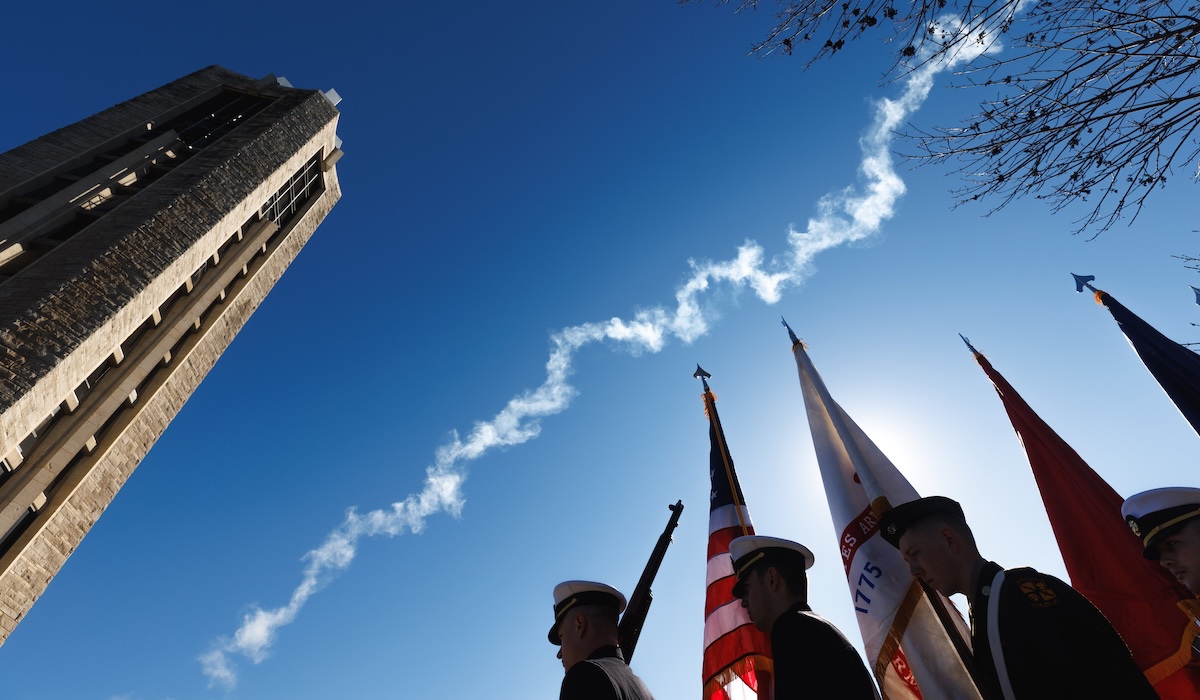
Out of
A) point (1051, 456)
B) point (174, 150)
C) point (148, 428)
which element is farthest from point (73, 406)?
point (1051, 456)

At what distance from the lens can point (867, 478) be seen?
558 centimetres

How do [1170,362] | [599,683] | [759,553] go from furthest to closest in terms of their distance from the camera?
[1170,362], [759,553], [599,683]

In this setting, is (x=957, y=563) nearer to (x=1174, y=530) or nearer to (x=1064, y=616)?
(x=1064, y=616)

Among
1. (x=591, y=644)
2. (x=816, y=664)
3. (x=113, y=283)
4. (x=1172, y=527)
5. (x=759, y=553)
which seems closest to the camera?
(x=816, y=664)

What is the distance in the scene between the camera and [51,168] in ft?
37.0

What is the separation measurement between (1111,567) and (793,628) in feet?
16.0

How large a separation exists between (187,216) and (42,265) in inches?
101

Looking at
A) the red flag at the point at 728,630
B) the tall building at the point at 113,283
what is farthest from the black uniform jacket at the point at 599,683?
the tall building at the point at 113,283

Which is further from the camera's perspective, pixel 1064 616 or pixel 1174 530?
pixel 1174 530

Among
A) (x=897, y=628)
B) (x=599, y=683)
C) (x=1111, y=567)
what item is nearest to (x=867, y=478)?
(x=897, y=628)

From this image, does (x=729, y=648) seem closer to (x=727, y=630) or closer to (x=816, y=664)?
(x=727, y=630)

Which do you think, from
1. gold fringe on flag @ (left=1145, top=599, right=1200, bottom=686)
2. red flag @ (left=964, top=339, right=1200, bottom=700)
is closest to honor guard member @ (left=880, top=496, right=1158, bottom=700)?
gold fringe on flag @ (left=1145, top=599, right=1200, bottom=686)

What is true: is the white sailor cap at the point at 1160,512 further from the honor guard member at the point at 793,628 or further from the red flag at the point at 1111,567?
the red flag at the point at 1111,567

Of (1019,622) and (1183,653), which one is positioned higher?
(1183,653)
